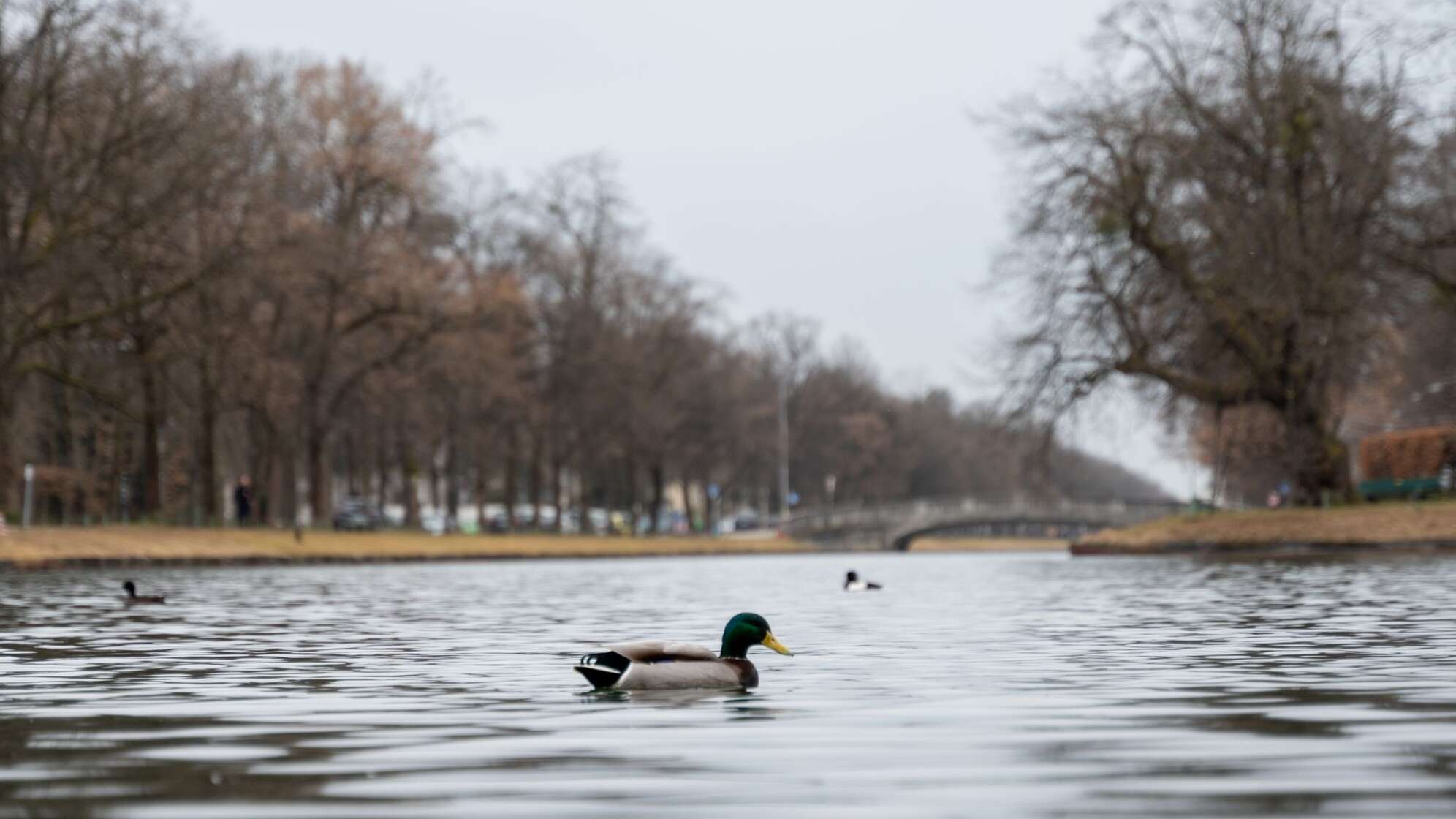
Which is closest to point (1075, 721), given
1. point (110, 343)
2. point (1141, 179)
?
point (1141, 179)

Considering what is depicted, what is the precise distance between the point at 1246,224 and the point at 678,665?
32719mm

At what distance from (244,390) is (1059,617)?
36.3 meters

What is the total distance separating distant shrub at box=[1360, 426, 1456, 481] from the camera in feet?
160

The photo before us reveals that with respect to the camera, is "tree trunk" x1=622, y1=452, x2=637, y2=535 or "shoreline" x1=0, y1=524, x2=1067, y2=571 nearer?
"shoreline" x1=0, y1=524, x2=1067, y2=571

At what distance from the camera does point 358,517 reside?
273 ft

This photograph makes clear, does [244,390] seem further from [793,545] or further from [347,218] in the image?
[793,545]

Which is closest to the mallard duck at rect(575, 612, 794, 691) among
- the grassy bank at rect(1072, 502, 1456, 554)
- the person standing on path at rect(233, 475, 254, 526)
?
the grassy bank at rect(1072, 502, 1456, 554)

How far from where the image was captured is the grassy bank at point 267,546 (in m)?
44.1

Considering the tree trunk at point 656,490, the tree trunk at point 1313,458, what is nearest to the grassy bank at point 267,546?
the tree trunk at point 656,490

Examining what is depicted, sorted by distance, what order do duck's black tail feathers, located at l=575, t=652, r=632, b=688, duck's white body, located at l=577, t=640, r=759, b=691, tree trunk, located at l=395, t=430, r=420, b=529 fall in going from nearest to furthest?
duck's black tail feathers, located at l=575, t=652, r=632, b=688
duck's white body, located at l=577, t=640, r=759, b=691
tree trunk, located at l=395, t=430, r=420, b=529

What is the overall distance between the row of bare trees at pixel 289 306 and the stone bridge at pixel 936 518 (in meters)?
6.71

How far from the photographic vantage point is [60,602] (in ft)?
89.7

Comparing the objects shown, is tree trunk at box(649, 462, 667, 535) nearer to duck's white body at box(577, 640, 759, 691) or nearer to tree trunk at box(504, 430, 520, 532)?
tree trunk at box(504, 430, 520, 532)

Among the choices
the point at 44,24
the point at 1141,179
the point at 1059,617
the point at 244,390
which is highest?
the point at 44,24
